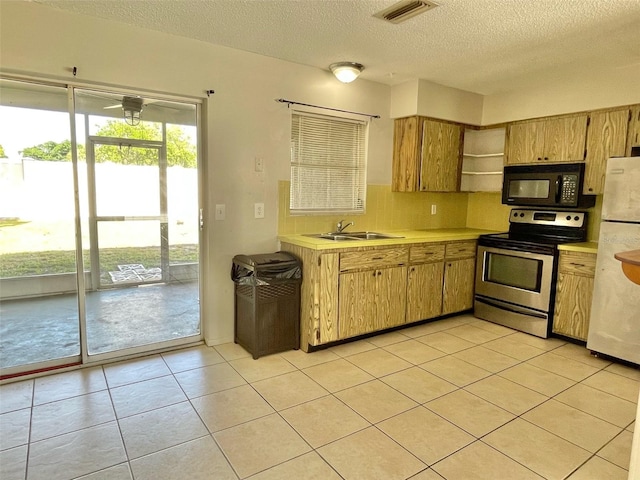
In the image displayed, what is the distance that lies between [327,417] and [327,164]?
245 cm

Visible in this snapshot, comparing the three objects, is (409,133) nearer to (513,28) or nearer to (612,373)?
(513,28)

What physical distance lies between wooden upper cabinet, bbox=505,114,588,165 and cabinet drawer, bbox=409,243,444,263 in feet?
4.50

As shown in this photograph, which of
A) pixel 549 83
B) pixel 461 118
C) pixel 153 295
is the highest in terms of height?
pixel 549 83

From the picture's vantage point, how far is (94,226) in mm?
2979

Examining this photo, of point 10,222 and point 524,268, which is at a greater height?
point 10,222

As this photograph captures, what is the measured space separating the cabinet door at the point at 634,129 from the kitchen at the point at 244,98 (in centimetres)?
11

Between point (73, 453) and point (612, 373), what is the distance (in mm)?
3636

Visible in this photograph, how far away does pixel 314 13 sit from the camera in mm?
2498

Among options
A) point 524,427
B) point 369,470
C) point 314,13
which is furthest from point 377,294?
point 314,13

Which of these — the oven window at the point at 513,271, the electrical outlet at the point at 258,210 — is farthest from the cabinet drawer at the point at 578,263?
the electrical outlet at the point at 258,210

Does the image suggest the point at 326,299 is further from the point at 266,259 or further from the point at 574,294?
the point at 574,294

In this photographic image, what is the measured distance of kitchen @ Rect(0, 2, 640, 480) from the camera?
2.59 metres

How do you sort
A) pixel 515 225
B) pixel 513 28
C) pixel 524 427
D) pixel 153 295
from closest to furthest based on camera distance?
pixel 524 427 < pixel 513 28 < pixel 153 295 < pixel 515 225

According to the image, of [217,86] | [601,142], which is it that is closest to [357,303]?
[217,86]
